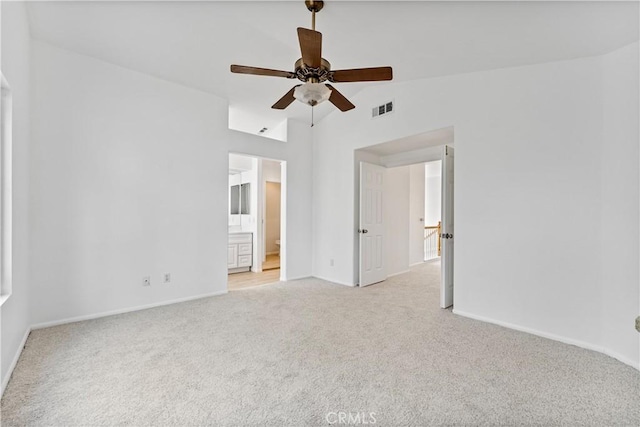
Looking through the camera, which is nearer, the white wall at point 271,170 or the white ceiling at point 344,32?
the white ceiling at point 344,32

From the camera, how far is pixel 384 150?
188 inches

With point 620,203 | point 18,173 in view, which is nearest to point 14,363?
point 18,173

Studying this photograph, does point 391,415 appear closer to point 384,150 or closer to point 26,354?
point 26,354

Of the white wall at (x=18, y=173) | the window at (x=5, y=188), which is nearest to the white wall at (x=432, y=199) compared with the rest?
the white wall at (x=18, y=173)

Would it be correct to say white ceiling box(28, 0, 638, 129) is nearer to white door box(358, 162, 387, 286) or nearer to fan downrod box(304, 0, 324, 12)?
fan downrod box(304, 0, 324, 12)

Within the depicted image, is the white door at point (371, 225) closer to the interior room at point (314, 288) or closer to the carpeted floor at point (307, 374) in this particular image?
the interior room at point (314, 288)

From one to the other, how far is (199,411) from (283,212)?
359cm

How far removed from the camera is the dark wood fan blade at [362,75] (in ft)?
7.29

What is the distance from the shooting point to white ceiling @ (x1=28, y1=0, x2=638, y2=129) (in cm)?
227

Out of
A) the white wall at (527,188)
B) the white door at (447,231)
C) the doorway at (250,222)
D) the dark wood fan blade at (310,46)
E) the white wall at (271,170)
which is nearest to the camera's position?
the dark wood fan blade at (310,46)

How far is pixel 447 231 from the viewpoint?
3.77 meters

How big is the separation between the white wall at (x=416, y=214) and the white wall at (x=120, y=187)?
3.78 m

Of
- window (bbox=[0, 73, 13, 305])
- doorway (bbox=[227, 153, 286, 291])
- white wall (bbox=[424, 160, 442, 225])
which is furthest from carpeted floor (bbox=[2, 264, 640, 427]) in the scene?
white wall (bbox=[424, 160, 442, 225])

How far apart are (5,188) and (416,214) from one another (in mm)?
6163
